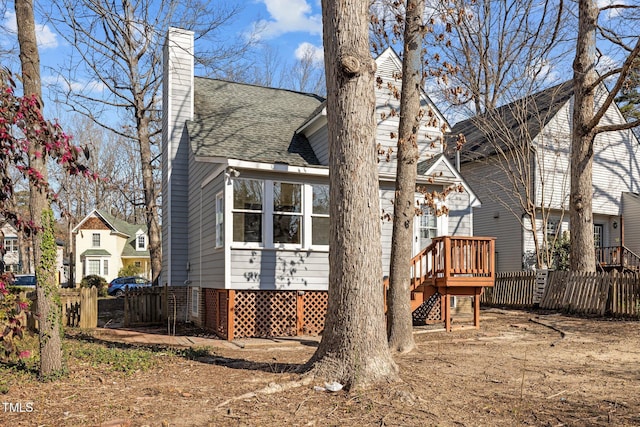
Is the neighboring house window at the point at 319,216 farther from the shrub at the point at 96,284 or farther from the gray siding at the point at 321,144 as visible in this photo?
the shrub at the point at 96,284

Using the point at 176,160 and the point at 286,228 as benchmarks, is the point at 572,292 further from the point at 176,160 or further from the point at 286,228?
the point at 176,160

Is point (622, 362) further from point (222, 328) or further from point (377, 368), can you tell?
point (222, 328)

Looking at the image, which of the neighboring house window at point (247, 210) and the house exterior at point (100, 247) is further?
the house exterior at point (100, 247)

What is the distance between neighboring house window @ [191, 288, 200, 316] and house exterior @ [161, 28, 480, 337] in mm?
94

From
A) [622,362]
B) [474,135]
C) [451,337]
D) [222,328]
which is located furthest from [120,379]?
[474,135]

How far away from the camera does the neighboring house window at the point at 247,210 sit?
11859 mm

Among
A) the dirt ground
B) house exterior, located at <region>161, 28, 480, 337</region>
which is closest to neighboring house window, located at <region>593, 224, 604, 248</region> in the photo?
house exterior, located at <region>161, 28, 480, 337</region>

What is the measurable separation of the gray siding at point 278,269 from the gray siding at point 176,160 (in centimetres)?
443

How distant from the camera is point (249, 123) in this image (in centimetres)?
1477

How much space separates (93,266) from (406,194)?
40881mm

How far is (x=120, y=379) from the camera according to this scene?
699 cm

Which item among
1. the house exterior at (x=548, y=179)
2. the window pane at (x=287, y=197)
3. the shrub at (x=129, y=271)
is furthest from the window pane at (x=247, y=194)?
the shrub at (x=129, y=271)

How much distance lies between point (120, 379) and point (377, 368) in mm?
3377

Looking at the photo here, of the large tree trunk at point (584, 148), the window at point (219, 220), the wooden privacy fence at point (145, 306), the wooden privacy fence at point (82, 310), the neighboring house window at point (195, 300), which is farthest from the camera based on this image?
the large tree trunk at point (584, 148)
